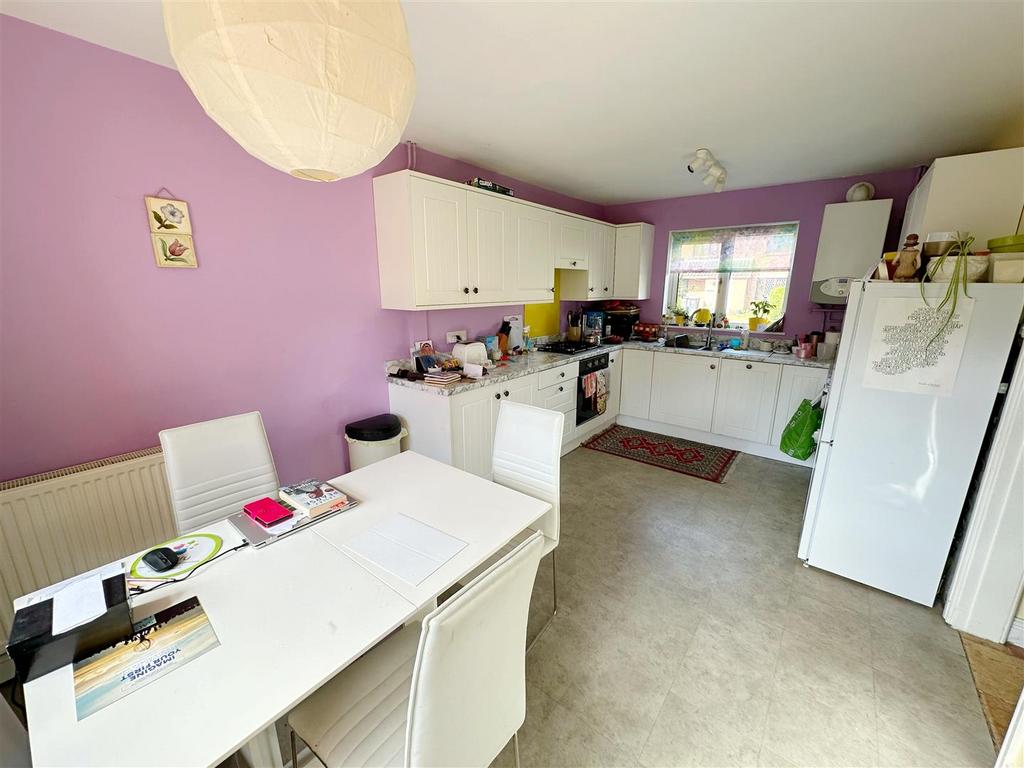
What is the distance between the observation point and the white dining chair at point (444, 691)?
73 centimetres

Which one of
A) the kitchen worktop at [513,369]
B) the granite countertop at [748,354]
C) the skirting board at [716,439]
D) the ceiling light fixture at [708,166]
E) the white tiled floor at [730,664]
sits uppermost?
the ceiling light fixture at [708,166]

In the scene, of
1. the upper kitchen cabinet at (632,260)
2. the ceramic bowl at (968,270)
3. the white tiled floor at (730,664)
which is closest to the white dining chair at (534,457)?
the white tiled floor at (730,664)

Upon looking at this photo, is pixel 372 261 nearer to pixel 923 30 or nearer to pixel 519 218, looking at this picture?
pixel 519 218

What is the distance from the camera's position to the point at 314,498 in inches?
56.5

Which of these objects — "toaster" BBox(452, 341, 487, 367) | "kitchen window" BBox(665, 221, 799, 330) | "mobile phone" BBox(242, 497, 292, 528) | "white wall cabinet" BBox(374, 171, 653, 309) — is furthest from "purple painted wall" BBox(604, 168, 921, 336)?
"mobile phone" BBox(242, 497, 292, 528)

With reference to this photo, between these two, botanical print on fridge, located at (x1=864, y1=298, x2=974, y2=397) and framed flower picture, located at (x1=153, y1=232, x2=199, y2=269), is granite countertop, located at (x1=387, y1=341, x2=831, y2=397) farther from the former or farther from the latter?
botanical print on fridge, located at (x1=864, y1=298, x2=974, y2=397)

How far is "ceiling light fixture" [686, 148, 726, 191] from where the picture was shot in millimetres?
2734

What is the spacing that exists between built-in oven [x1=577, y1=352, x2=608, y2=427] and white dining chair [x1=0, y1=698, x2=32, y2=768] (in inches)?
131

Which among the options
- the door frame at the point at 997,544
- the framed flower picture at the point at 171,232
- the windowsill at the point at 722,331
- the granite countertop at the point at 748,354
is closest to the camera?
the door frame at the point at 997,544

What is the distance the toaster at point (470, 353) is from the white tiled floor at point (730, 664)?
4.50ft

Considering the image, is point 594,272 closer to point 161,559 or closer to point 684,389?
point 684,389

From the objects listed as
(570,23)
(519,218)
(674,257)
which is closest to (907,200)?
(674,257)

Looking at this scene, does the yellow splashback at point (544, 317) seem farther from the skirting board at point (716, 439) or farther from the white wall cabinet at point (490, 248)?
the skirting board at point (716, 439)

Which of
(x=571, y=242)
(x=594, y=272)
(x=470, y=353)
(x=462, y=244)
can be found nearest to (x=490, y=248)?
(x=462, y=244)
